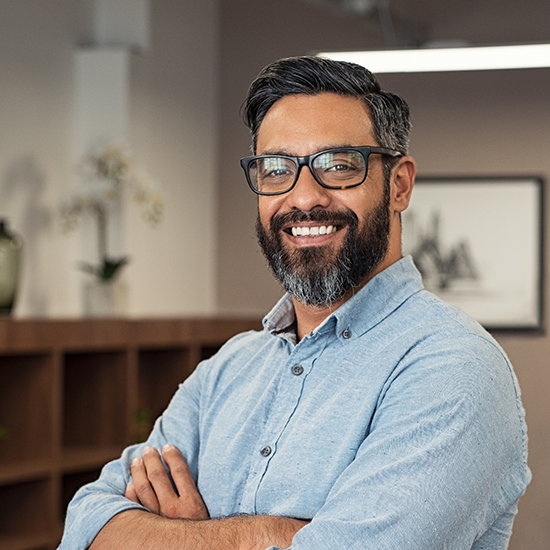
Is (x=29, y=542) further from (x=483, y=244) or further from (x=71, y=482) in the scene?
(x=483, y=244)

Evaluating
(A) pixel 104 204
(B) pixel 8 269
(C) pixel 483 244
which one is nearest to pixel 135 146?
(A) pixel 104 204

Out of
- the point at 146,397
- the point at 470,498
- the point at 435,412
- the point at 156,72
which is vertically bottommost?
the point at 146,397

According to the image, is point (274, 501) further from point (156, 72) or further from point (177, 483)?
point (156, 72)

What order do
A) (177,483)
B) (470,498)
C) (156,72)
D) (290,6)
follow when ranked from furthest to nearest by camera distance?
(290,6), (156,72), (177,483), (470,498)

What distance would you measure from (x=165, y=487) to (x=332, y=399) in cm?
39

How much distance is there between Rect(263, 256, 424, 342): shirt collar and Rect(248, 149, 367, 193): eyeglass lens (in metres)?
0.17

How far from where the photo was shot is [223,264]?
4.82 metres

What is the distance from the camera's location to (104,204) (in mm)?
3920

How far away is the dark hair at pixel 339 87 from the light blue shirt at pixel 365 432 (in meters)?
0.23

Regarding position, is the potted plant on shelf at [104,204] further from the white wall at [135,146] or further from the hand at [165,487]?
the hand at [165,487]

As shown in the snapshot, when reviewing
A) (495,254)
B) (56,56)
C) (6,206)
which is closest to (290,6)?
(56,56)

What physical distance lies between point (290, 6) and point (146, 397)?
7.58 feet

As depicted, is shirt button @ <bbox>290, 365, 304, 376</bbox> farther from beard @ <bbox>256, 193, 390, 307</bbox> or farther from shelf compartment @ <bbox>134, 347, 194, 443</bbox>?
shelf compartment @ <bbox>134, 347, 194, 443</bbox>

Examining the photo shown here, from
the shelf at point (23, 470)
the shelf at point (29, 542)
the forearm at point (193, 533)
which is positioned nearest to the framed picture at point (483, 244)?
the shelf at point (23, 470)
